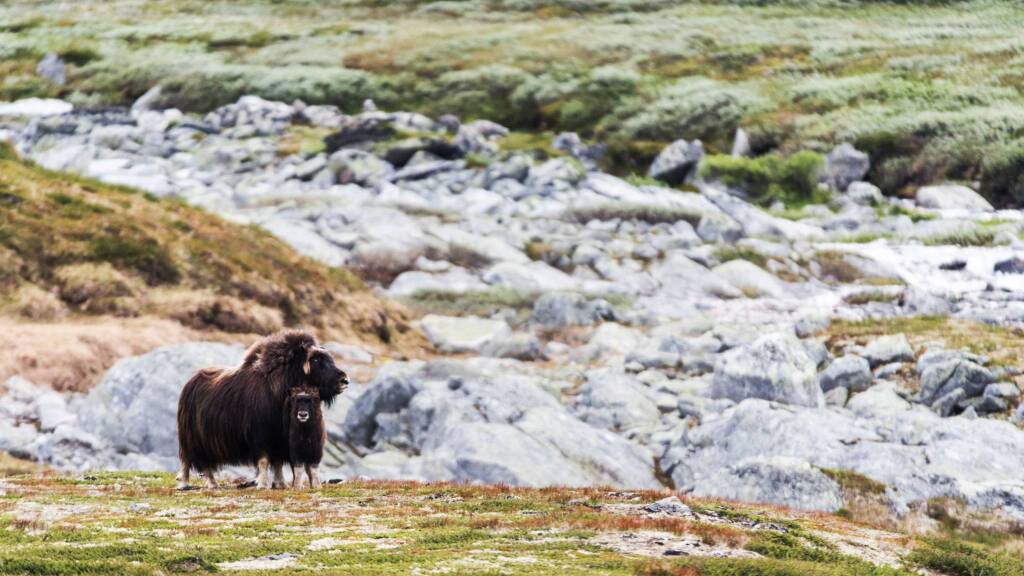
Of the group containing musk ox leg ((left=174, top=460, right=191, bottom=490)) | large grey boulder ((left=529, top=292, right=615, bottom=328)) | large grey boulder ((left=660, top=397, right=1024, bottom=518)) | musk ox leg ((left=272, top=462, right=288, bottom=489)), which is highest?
musk ox leg ((left=272, top=462, right=288, bottom=489))

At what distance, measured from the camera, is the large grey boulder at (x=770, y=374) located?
35312 millimetres

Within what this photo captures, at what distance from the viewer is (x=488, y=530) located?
14.9 m

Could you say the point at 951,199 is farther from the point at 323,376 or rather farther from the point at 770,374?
the point at 323,376

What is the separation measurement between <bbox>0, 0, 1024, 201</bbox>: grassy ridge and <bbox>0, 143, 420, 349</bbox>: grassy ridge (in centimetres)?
4975

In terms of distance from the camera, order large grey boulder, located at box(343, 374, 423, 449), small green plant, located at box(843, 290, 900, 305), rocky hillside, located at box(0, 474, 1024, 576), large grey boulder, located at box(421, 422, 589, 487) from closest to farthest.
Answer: rocky hillside, located at box(0, 474, 1024, 576)
large grey boulder, located at box(421, 422, 589, 487)
large grey boulder, located at box(343, 374, 423, 449)
small green plant, located at box(843, 290, 900, 305)

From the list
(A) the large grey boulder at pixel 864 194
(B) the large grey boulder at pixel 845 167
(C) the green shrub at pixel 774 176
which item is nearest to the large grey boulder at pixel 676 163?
(C) the green shrub at pixel 774 176

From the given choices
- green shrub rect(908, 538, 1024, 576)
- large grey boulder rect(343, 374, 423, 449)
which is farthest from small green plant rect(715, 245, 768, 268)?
green shrub rect(908, 538, 1024, 576)

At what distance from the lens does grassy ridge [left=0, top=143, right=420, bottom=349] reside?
37.8 metres

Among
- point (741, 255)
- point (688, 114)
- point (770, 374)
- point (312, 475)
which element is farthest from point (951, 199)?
point (312, 475)

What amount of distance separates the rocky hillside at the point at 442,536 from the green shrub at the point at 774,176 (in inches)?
2666

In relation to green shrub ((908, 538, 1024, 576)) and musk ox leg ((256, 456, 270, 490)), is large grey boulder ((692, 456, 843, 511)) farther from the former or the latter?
musk ox leg ((256, 456, 270, 490))

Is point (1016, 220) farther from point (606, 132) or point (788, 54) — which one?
point (788, 54)

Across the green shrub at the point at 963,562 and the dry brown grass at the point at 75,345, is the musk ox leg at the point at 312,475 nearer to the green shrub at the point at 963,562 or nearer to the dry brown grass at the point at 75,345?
the green shrub at the point at 963,562

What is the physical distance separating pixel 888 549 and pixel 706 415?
1883cm
